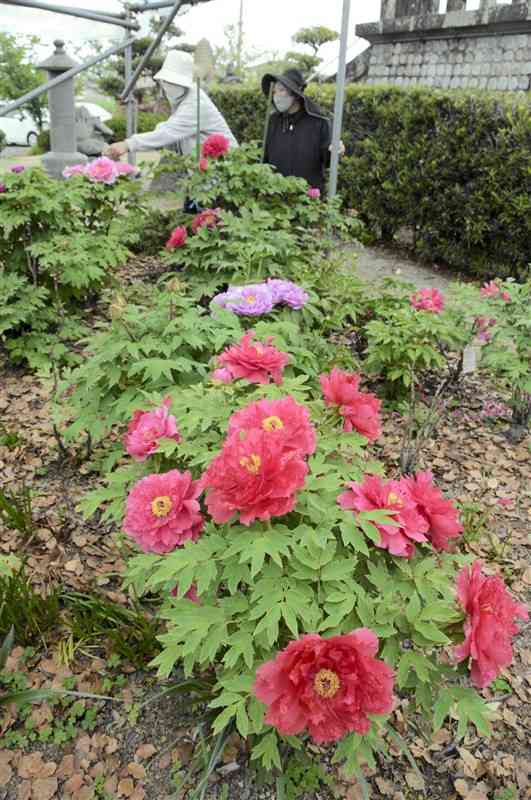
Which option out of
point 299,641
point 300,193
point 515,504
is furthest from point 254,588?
point 300,193

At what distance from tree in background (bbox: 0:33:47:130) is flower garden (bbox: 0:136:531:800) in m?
22.4

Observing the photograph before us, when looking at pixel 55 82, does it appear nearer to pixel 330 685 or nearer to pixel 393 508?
pixel 393 508

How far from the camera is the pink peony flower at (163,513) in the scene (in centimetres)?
137

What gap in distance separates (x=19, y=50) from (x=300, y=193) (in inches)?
905

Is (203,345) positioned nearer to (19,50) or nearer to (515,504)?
(515,504)

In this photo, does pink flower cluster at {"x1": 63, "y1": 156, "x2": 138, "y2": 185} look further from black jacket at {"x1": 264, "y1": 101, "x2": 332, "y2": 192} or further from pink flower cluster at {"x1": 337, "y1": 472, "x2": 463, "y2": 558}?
pink flower cluster at {"x1": 337, "y1": 472, "x2": 463, "y2": 558}

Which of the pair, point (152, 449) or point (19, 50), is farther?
point (19, 50)

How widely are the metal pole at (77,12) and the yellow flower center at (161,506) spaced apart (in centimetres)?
387

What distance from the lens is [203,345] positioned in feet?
7.24

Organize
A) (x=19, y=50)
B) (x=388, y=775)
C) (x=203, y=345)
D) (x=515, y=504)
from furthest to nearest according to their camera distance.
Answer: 1. (x=19, y=50)
2. (x=515, y=504)
3. (x=203, y=345)
4. (x=388, y=775)

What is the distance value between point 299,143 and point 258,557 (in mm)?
4269

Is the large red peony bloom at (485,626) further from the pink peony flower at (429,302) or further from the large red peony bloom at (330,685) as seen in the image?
the pink peony flower at (429,302)

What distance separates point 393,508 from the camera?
129 centimetres

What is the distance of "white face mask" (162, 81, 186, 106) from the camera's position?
14.5 ft
